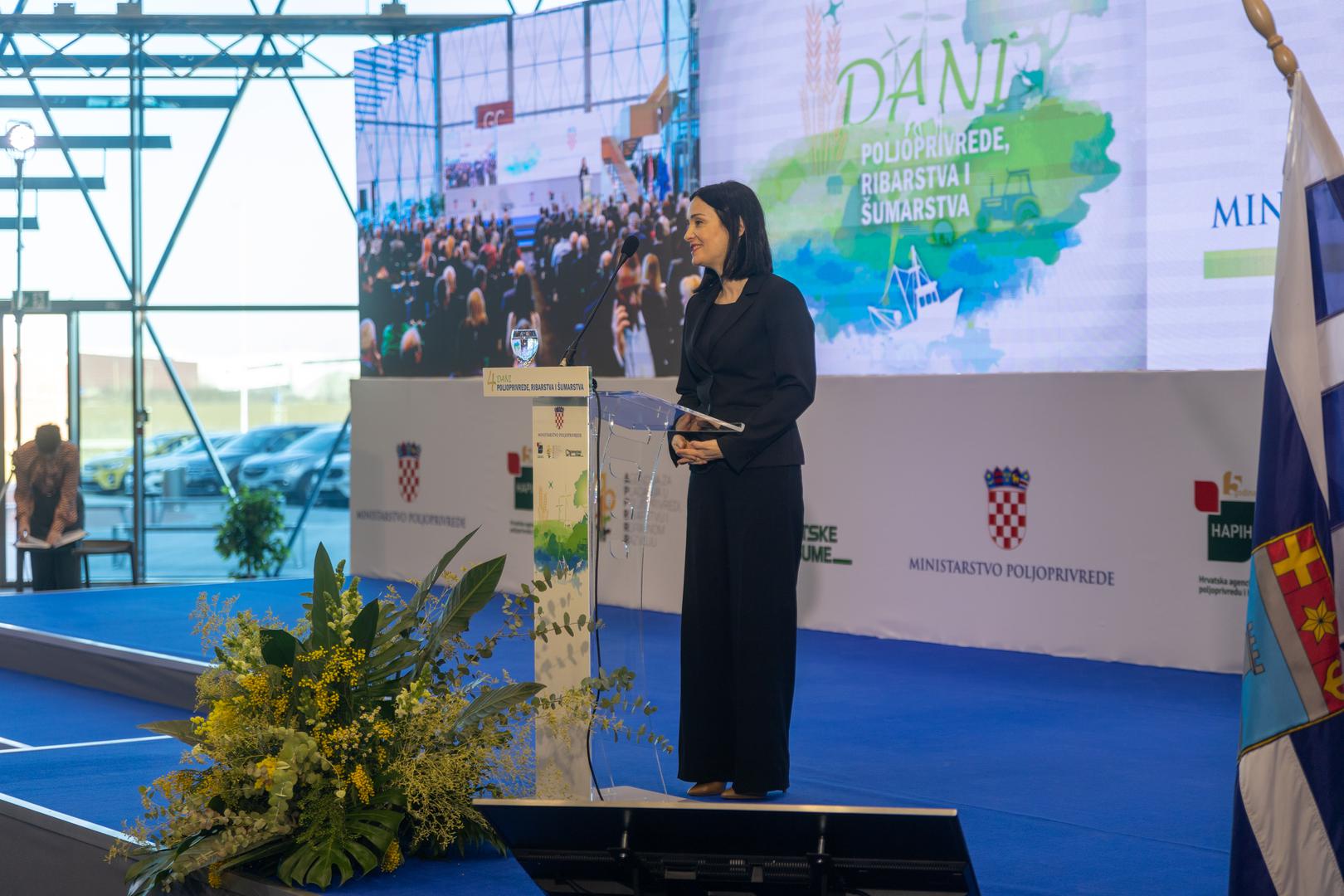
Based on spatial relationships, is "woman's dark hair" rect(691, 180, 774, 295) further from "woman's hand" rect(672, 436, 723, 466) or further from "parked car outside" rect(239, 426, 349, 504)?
"parked car outside" rect(239, 426, 349, 504)

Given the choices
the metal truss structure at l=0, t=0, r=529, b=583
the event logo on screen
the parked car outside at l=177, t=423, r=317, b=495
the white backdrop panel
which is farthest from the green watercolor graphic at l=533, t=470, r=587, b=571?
the parked car outside at l=177, t=423, r=317, b=495

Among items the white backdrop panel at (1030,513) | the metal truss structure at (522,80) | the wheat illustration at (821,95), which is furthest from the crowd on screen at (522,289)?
the white backdrop panel at (1030,513)

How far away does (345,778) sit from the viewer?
290cm

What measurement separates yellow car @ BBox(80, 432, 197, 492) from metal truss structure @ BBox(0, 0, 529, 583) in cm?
87

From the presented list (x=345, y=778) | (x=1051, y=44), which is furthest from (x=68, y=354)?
(x=345, y=778)

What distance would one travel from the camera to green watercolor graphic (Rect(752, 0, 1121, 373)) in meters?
6.72

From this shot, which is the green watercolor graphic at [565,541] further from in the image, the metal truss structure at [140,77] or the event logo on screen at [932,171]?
the metal truss structure at [140,77]

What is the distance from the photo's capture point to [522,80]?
977cm

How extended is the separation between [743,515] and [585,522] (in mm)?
446

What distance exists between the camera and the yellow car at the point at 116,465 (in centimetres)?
1283

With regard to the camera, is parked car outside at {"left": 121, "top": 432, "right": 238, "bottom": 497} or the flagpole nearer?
the flagpole

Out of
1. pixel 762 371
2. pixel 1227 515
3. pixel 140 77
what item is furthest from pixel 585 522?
pixel 140 77

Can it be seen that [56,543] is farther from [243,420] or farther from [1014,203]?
[1014,203]

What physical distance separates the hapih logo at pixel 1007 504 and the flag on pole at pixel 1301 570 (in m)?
3.42
